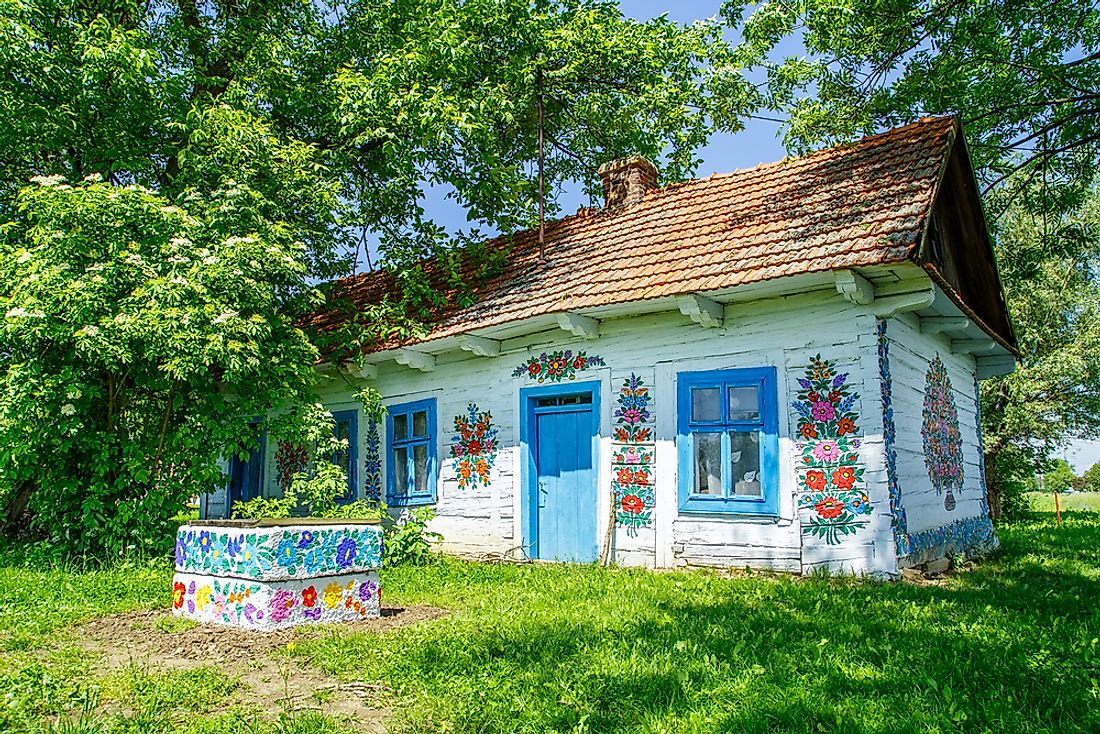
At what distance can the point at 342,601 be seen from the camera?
614 cm

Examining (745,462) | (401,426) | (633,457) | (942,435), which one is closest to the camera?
(745,462)

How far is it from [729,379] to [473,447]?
388 centimetres

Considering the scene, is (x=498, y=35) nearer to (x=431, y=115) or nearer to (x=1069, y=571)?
(x=431, y=115)

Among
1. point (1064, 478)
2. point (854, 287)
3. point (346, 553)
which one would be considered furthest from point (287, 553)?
point (1064, 478)

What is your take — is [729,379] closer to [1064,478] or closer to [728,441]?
[728,441]

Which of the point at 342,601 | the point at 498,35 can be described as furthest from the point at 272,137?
the point at 342,601

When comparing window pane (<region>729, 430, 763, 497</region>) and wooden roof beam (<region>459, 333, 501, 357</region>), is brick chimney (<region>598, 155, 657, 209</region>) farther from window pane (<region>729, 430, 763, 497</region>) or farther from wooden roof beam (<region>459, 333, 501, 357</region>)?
window pane (<region>729, 430, 763, 497</region>)

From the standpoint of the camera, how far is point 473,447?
10.9 metres

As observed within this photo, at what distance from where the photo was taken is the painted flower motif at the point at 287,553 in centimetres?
584

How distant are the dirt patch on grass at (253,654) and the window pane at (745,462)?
11.6 ft

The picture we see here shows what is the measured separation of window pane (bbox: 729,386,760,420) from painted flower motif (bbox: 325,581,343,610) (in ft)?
14.8

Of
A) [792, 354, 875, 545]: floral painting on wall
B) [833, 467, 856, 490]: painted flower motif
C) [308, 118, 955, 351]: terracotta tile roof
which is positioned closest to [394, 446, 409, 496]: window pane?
[308, 118, 955, 351]: terracotta tile roof

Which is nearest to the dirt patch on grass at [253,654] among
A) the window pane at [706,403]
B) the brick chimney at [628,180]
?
the window pane at [706,403]

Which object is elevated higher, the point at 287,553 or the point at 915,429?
the point at 915,429
